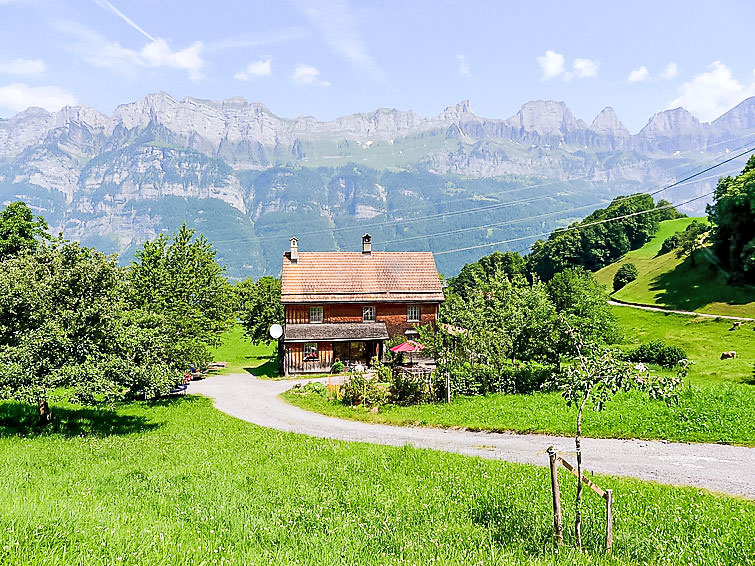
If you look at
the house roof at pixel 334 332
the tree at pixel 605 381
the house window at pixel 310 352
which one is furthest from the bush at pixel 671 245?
the tree at pixel 605 381

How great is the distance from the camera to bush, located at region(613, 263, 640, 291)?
84.5 m

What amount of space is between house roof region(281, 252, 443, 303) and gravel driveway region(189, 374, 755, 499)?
1972 cm

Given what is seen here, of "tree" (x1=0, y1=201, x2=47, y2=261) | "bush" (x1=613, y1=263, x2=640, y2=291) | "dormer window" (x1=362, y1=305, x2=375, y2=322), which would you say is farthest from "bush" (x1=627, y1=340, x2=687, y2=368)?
"tree" (x1=0, y1=201, x2=47, y2=261)

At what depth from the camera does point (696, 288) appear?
2499 inches

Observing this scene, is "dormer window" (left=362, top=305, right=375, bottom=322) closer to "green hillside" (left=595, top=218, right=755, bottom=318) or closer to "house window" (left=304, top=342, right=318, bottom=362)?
"house window" (left=304, top=342, right=318, bottom=362)

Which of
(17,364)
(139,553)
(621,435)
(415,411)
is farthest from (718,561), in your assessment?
(17,364)

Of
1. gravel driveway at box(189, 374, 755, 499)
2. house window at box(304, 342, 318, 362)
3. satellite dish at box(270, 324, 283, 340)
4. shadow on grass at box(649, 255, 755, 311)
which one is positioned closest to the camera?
gravel driveway at box(189, 374, 755, 499)

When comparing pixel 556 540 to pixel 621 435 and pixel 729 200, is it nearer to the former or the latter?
pixel 621 435

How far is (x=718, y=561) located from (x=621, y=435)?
38.4 feet

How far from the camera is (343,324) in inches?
1879

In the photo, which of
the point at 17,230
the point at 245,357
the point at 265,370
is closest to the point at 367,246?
the point at 265,370

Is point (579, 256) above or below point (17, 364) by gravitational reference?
above

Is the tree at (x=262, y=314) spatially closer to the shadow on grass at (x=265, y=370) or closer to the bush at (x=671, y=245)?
the shadow on grass at (x=265, y=370)

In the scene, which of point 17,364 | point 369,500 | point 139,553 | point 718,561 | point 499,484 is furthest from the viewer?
point 17,364
